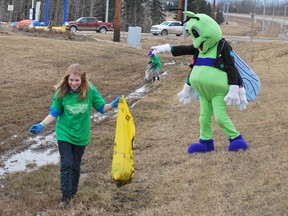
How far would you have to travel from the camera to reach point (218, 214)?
4.14 m

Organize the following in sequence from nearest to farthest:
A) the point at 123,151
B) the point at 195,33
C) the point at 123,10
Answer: the point at 123,151 → the point at 195,33 → the point at 123,10

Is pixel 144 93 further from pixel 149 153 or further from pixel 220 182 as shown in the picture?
pixel 220 182

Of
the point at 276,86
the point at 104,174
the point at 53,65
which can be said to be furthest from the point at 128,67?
the point at 104,174

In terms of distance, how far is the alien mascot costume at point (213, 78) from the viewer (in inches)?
236


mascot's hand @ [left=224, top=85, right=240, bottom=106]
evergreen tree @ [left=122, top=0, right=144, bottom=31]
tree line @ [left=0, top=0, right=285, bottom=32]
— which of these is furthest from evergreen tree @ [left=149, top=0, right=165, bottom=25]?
mascot's hand @ [left=224, top=85, right=240, bottom=106]

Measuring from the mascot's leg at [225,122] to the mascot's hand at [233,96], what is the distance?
0.70 feet

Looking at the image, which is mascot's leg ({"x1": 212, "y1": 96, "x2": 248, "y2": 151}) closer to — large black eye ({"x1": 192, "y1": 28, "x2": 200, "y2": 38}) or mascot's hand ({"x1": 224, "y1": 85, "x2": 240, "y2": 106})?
mascot's hand ({"x1": 224, "y1": 85, "x2": 240, "y2": 106})

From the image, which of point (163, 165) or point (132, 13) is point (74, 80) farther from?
point (132, 13)

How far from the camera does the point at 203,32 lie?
605 cm

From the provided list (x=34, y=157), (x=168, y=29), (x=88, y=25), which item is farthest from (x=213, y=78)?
(x=168, y=29)

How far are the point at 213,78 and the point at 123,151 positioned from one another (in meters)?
1.80

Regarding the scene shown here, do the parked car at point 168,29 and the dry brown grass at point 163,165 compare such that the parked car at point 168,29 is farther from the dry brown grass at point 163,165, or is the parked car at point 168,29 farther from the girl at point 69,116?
the girl at point 69,116

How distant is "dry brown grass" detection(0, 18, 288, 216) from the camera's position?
448cm

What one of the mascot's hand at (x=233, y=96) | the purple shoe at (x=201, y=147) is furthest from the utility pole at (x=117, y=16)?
the mascot's hand at (x=233, y=96)
